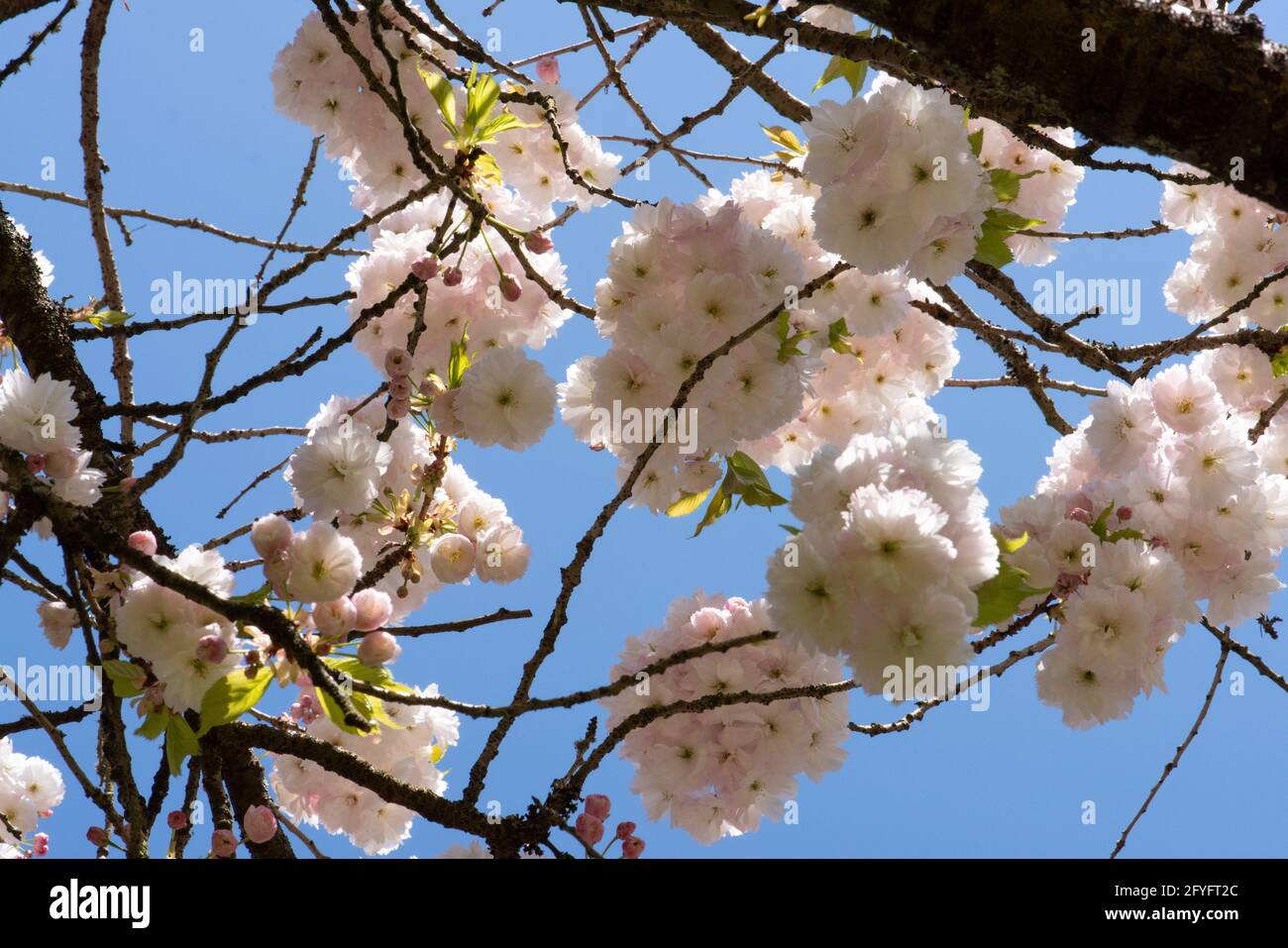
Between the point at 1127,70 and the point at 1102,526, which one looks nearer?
the point at 1127,70

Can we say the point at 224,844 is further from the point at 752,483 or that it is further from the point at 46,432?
the point at 752,483

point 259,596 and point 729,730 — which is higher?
point 259,596

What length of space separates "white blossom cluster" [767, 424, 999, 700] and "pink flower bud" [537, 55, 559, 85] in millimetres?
1853

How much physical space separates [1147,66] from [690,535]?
1.18 metres

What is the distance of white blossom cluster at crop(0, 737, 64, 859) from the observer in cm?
298

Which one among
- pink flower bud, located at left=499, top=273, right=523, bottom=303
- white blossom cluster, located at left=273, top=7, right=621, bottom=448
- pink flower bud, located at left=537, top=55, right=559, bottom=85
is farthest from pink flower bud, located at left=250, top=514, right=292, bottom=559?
pink flower bud, located at left=537, top=55, right=559, bottom=85

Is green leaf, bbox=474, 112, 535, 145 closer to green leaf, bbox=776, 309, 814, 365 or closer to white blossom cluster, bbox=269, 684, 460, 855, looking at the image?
green leaf, bbox=776, 309, 814, 365

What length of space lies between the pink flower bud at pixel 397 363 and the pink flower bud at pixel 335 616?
1.86 feet

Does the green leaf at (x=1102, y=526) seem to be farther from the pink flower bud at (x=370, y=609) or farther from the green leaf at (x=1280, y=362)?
the pink flower bud at (x=370, y=609)

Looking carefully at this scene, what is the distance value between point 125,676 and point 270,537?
1.01 ft

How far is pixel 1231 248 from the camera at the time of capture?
2881mm

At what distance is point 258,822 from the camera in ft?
6.31

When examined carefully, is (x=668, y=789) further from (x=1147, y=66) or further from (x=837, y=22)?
(x=837, y=22)

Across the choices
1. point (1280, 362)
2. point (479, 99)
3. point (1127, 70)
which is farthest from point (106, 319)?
point (1280, 362)
